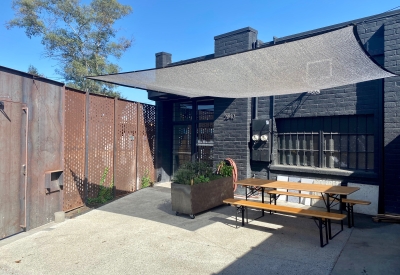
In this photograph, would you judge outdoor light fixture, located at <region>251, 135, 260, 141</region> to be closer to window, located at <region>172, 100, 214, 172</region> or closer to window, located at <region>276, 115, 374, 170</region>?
window, located at <region>276, 115, 374, 170</region>

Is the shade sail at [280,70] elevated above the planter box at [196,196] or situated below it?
above

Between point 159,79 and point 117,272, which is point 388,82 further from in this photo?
point 117,272

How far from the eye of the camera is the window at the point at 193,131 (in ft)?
24.3

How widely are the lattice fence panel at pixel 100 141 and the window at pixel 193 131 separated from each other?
7.16 ft

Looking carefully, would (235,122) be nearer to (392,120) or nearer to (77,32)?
(392,120)

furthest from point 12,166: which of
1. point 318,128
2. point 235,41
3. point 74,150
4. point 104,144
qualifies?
point 318,128

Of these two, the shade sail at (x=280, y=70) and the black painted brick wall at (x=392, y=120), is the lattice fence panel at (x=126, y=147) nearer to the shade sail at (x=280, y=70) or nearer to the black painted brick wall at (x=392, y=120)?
the shade sail at (x=280, y=70)

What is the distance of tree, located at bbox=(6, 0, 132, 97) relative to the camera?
14.5m

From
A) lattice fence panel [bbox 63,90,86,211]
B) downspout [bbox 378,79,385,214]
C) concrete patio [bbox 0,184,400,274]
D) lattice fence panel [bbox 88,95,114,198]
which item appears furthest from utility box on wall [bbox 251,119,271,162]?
lattice fence panel [bbox 63,90,86,211]

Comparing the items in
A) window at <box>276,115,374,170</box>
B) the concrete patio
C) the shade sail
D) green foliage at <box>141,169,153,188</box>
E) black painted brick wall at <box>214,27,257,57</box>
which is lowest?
the concrete patio

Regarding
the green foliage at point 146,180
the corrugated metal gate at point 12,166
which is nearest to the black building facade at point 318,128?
the green foliage at point 146,180

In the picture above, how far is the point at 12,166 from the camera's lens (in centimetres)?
389

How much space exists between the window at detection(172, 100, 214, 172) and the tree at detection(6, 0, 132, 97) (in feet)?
29.3

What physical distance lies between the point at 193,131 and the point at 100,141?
8.37 ft
